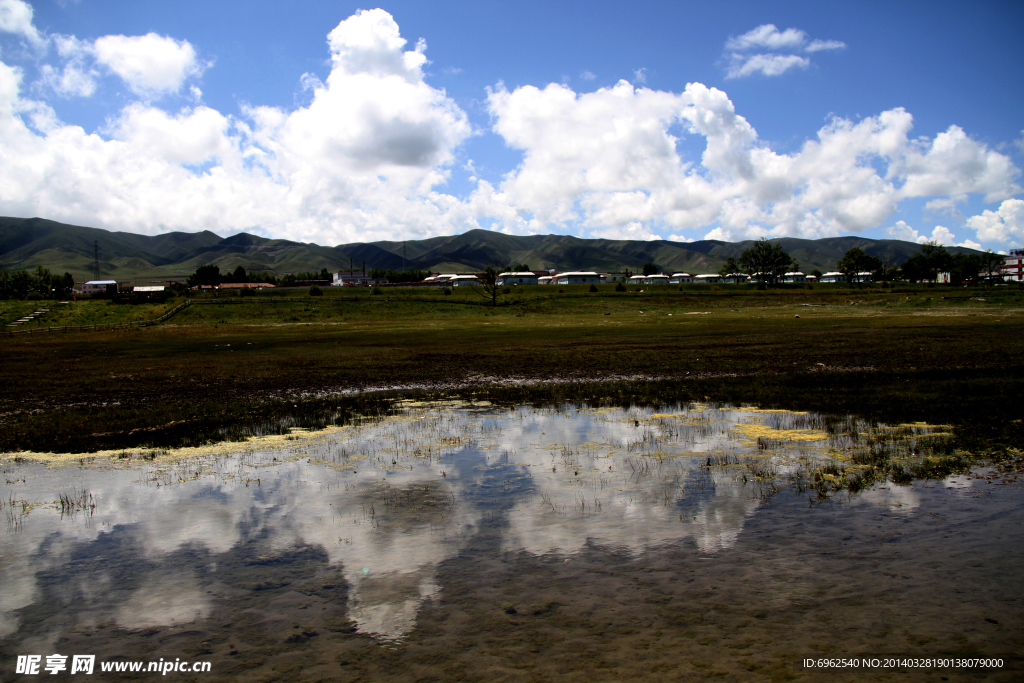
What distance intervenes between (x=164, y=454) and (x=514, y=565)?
12341 mm

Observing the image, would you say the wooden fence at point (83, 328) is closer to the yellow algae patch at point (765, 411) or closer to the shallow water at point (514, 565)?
the shallow water at point (514, 565)

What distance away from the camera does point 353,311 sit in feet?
340

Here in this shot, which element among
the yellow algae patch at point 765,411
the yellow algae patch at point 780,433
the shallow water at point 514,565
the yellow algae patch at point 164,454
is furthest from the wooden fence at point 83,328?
the yellow algae patch at point 780,433

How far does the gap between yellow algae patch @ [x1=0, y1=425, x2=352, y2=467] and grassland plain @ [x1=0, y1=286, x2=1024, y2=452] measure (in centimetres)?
86

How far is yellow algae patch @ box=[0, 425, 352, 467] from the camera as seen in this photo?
1638 centimetres

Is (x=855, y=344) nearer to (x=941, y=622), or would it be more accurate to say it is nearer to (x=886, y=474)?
(x=886, y=474)

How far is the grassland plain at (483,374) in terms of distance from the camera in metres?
20.8

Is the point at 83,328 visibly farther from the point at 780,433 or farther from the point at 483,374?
the point at 780,433

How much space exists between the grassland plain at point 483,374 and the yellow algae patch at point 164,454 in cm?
86

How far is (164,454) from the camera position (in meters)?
17.0

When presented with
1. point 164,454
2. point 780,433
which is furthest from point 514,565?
point 164,454

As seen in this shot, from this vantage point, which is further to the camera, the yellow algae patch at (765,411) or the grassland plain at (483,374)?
the grassland plain at (483,374)

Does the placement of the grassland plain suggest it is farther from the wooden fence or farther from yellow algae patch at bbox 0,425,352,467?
the wooden fence

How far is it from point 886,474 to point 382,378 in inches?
958
